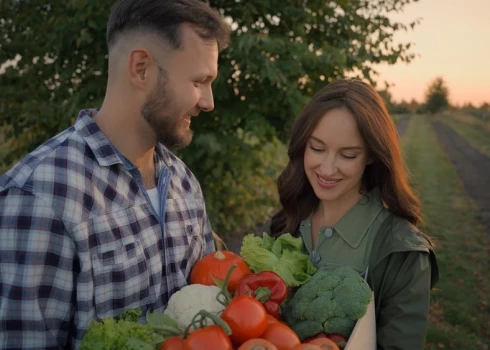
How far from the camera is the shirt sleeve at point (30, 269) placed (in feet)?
6.23

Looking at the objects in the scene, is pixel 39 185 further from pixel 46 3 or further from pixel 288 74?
pixel 46 3

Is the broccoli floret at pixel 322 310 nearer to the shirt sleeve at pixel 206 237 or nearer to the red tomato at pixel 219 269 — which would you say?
the red tomato at pixel 219 269

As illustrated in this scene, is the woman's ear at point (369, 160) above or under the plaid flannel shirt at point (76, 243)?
above

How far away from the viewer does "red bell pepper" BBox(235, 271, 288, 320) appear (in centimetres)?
193

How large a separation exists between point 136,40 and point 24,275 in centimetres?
109

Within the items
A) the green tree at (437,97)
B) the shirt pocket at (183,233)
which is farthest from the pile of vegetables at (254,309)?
the green tree at (437,97)

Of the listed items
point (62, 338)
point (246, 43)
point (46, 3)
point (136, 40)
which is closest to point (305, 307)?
point (62, 338)

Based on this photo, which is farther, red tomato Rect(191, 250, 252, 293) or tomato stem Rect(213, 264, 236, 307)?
red tomato Rect(191, 250, 252, 293)

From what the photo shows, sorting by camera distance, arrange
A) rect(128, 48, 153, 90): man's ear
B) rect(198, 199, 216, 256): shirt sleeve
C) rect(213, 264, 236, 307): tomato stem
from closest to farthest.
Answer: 1. rect(213, 264, 236, 307): tomato stem
2. rect(128, 48, 153, 90): man's ear
3. rect(198, 199, 216, 256): shirt sleeve

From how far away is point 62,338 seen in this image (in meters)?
2.05

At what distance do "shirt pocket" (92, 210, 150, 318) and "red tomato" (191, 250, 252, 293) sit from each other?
0.79ft

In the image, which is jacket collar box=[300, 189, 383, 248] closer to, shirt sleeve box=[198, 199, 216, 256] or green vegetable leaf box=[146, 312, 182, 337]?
shirt sleeve box=[198, 199, 216, 256]

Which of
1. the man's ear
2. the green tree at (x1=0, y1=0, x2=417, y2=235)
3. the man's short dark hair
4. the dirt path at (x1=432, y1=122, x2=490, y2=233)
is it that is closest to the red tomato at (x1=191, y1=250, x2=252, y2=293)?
the man's ear

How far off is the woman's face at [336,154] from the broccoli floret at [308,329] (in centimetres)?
76
